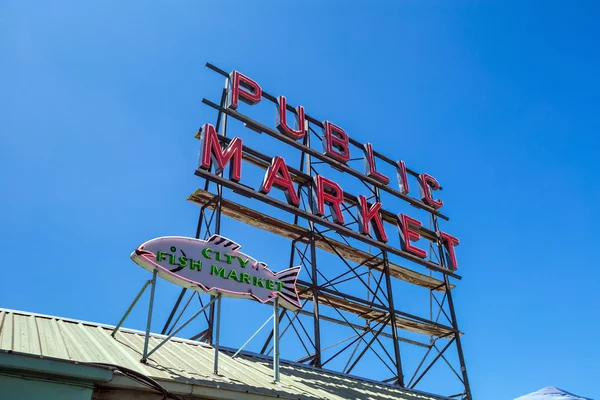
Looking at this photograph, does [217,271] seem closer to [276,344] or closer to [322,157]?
[276,344]

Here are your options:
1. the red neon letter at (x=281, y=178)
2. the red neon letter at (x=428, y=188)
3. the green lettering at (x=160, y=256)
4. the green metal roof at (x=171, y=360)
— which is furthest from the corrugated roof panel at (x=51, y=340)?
the red neon letter at (x=428, y=188)

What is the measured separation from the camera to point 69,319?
10578mm

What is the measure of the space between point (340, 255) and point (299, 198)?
7.66ft

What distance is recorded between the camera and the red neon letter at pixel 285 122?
61.4 ft

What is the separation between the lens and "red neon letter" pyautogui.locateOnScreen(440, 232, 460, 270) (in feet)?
69.4

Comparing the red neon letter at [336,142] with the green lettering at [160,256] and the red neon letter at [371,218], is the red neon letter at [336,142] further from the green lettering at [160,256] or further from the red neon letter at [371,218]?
the green lettering at [160,256]

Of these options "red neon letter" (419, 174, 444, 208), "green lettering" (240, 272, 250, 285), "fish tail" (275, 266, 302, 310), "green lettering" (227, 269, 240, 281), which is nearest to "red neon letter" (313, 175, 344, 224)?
"red neon letter" (419, 174, 444, 208)

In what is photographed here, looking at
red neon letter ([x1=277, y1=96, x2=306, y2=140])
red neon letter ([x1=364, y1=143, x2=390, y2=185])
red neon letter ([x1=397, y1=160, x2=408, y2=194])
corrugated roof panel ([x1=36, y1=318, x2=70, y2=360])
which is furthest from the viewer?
red neon letter ([x1=397, y1=160, x2=408, y2=194])

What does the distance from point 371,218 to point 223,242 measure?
9.42 metres

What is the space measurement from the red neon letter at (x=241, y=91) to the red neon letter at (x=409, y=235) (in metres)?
6.86

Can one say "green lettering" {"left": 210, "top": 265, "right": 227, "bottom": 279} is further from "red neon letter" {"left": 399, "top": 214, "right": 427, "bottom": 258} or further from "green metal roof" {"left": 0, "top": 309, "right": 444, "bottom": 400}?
"red neon letter" {"left": 399, "top": 214, "right": 427, "bottom": 258}

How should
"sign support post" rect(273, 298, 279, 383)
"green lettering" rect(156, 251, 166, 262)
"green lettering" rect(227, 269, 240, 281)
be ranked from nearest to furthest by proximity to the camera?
1. "green lettering" rect(156, 251, 166, 262)
2. "sign support post" rect(273, 298, 279, 383)
3. "green lettering" rect(227, 269, 240, 281)

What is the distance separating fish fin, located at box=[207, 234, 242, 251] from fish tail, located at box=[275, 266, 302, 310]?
108 cm

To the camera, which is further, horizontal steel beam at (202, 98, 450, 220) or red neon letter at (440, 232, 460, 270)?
red neon letter at (440, 232, 460, 270)
